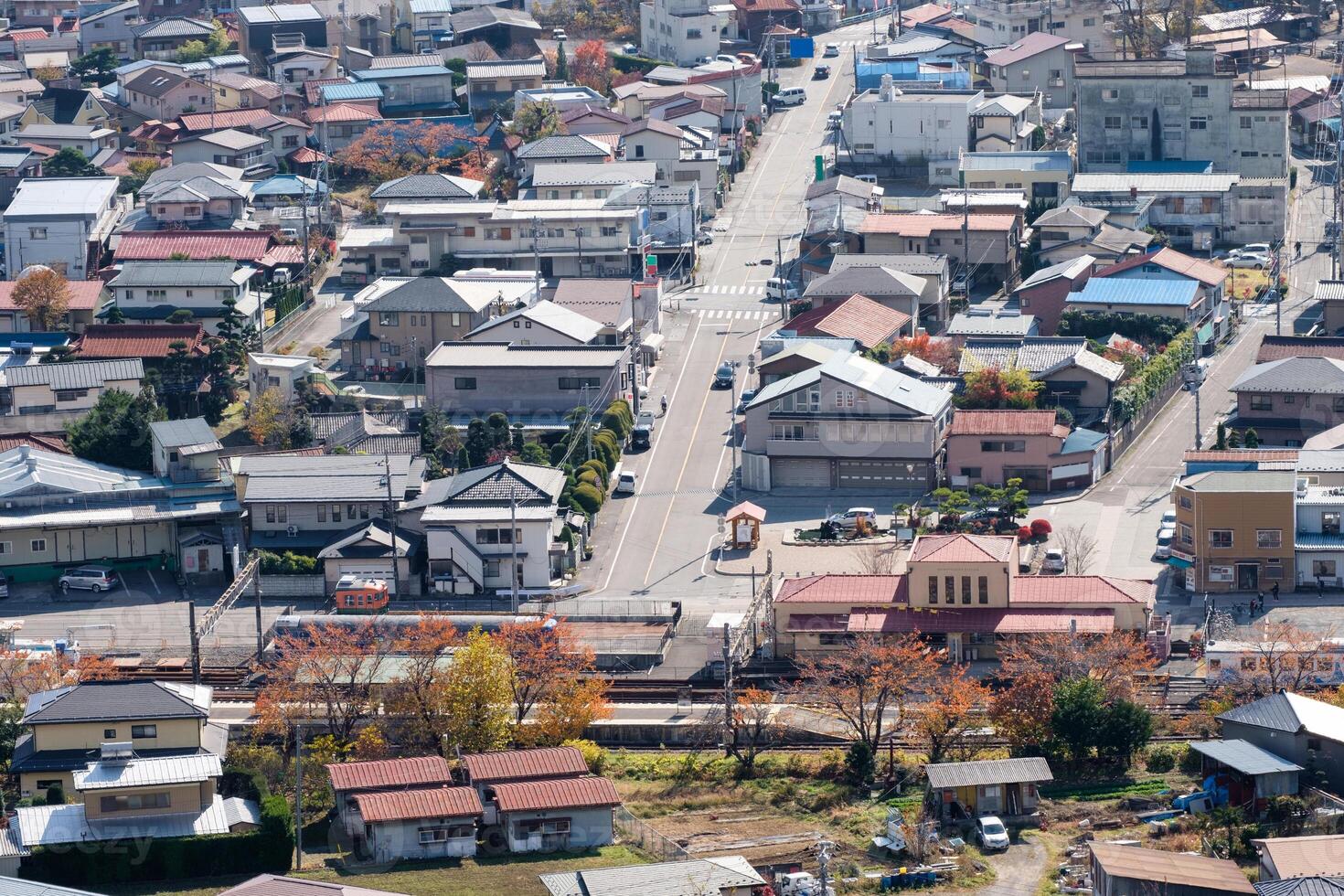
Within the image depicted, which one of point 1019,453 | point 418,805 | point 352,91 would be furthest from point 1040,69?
point 418,805

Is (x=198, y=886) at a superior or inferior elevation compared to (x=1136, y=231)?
inferior

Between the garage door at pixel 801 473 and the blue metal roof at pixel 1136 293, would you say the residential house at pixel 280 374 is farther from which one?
the blue metal roof at pixel 1136 293

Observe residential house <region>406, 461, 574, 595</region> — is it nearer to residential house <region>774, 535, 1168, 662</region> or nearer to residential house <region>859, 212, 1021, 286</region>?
residential house <region>774, 535, 1168, 662</region>

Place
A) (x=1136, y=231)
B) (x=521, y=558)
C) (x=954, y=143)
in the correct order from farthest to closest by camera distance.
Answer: (x=954, y=143) < (x=1136, y=231) < (x=521, y=558)

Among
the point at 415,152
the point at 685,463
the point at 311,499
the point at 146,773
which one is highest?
the point at 415,152

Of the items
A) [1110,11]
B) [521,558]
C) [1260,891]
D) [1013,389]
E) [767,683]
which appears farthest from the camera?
[1110,11]

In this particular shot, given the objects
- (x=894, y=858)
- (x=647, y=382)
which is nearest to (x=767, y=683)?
(x=894, y=858)

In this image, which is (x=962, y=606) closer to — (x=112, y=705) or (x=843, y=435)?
(x=843, y=435)

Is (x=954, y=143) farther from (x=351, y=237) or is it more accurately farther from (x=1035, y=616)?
(x=1035, y=616)
